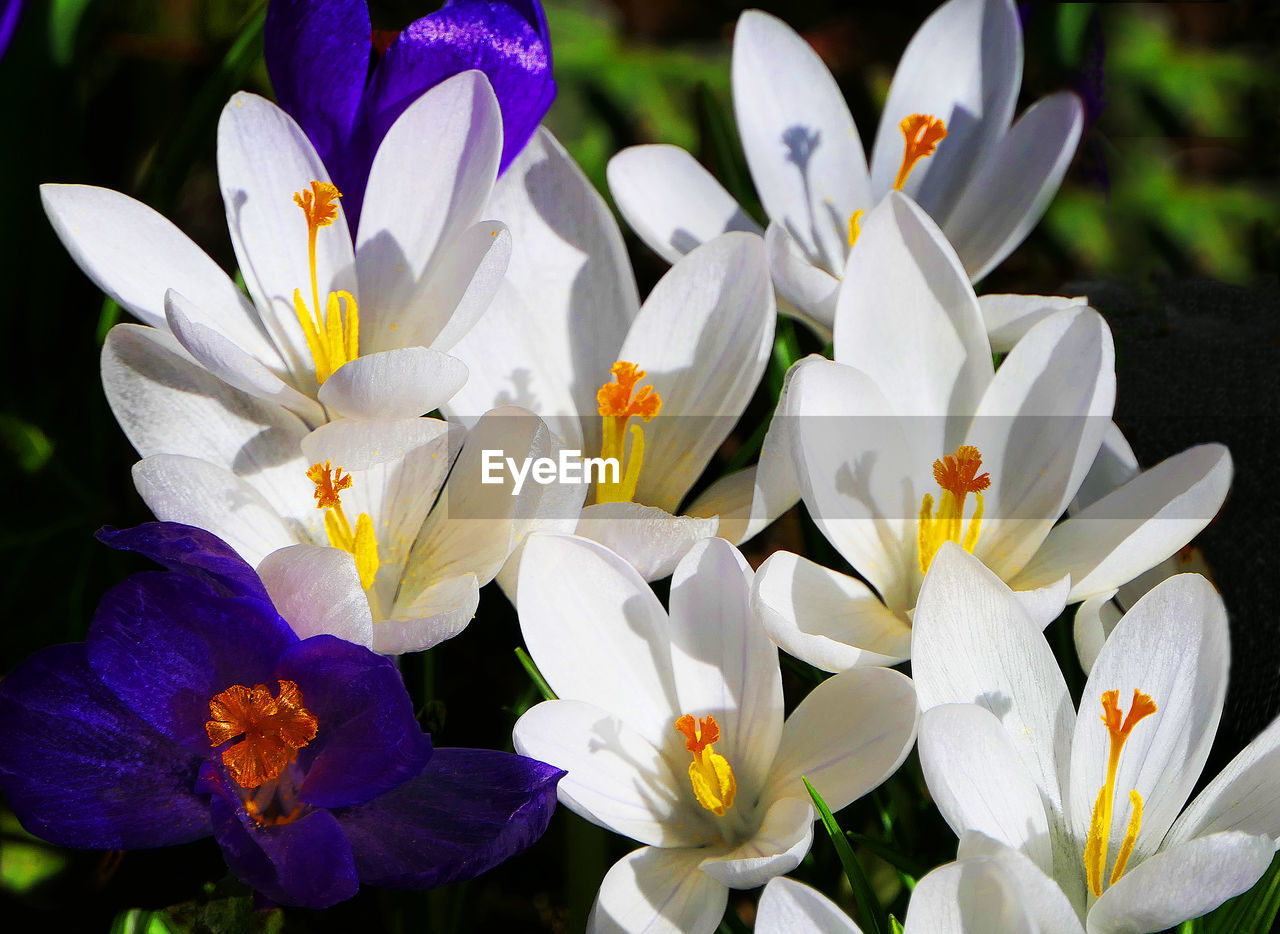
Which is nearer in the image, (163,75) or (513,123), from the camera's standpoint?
(513,123)

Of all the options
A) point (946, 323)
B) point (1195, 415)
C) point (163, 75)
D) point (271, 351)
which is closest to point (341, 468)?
point (271, 351)

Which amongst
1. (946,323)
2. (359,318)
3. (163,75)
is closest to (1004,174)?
(946,323)

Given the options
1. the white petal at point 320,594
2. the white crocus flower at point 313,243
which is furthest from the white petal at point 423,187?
the white petal at point 320,594

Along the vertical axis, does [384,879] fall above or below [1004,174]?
below

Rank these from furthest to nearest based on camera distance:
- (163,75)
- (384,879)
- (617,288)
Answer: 1. (163,75)
2. (617,288)
3. (384,879)

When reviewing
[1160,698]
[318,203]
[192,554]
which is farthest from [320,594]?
[1160,698]

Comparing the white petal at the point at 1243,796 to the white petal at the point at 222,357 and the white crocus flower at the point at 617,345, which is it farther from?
the white petal at the point at 222,357

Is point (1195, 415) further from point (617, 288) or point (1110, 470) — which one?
point (617, 288)

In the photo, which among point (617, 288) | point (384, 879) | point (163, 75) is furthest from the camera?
point (163, 75)
